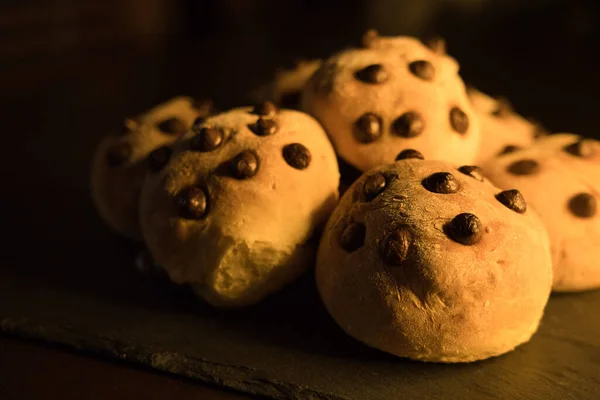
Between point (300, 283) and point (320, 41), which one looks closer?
point (300, 283)

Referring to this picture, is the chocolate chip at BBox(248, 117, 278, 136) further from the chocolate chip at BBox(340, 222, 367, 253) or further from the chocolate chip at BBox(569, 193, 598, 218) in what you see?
the chocolate chip at BBox(569, 193, 598, 218)

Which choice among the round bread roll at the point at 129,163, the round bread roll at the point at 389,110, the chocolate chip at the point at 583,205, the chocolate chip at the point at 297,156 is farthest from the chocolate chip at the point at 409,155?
the round bread roll at the point at 129,163

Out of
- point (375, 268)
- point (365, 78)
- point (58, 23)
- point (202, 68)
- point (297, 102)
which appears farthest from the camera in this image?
point (58, 23)

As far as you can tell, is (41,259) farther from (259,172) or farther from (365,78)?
(365,78)

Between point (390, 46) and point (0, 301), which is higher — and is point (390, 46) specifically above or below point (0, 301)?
above

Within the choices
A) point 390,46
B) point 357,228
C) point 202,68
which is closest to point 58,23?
point 202,68

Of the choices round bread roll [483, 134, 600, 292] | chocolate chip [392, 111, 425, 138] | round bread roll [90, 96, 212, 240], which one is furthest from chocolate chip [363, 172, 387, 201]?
round bread roll [90, 96, 212, 240]
